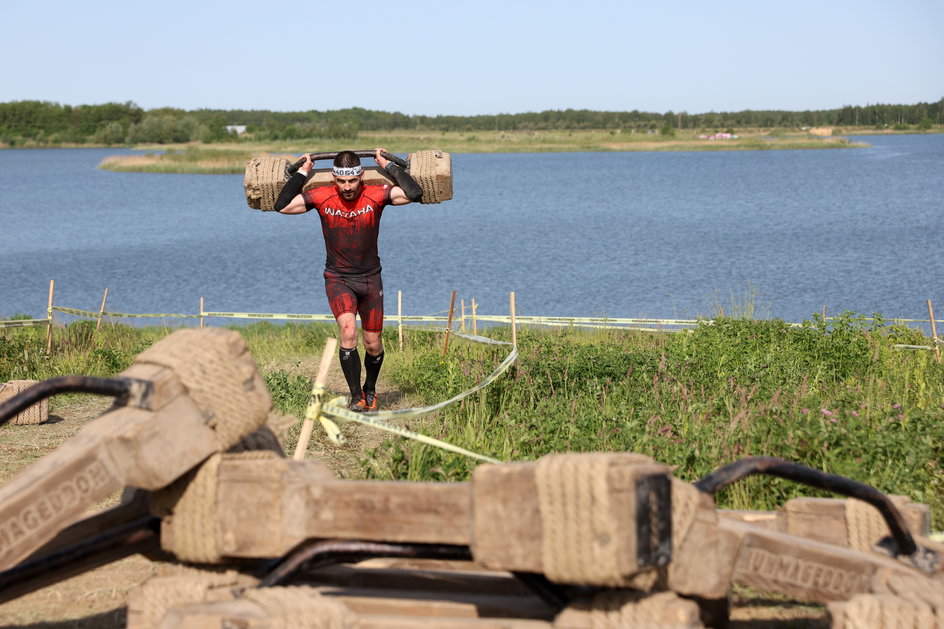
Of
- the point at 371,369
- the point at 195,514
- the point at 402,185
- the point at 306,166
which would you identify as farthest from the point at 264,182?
the point at 195,514

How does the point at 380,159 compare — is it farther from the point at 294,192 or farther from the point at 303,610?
the point at 303,610

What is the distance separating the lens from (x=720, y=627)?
4375 millimetres

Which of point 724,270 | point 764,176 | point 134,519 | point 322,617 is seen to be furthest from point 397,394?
point 764,176

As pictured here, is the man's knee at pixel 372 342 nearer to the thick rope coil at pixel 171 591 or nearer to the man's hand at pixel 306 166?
the man's hand at pixel 306 166

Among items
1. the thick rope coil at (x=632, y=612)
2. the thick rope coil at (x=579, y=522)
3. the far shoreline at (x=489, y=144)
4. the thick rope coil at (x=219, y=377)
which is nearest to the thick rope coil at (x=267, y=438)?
the thick rope coil at (x=219, y=377)

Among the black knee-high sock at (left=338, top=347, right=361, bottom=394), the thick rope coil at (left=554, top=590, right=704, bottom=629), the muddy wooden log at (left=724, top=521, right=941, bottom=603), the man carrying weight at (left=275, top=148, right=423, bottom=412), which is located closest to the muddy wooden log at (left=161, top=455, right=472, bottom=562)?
the thick rope coil at (left=554, top=590, right=704, bottom=629)

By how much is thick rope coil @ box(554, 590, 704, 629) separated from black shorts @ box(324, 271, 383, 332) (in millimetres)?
5844

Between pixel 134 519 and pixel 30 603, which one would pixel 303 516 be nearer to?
pixel 134 519

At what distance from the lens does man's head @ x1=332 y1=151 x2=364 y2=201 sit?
9.01 meters

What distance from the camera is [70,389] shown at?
404cm

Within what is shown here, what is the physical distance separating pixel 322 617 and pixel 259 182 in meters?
5.76

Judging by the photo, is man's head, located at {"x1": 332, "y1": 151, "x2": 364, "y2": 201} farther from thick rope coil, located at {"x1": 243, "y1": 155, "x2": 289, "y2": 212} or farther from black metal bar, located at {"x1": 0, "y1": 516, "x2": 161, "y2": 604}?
black metal bar, located at {"x1": 0, "y1": 516, "x2": 161, "y2": 604}

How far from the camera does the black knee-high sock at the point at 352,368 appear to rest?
9430 millimetres

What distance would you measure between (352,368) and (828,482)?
5757 millimetres
